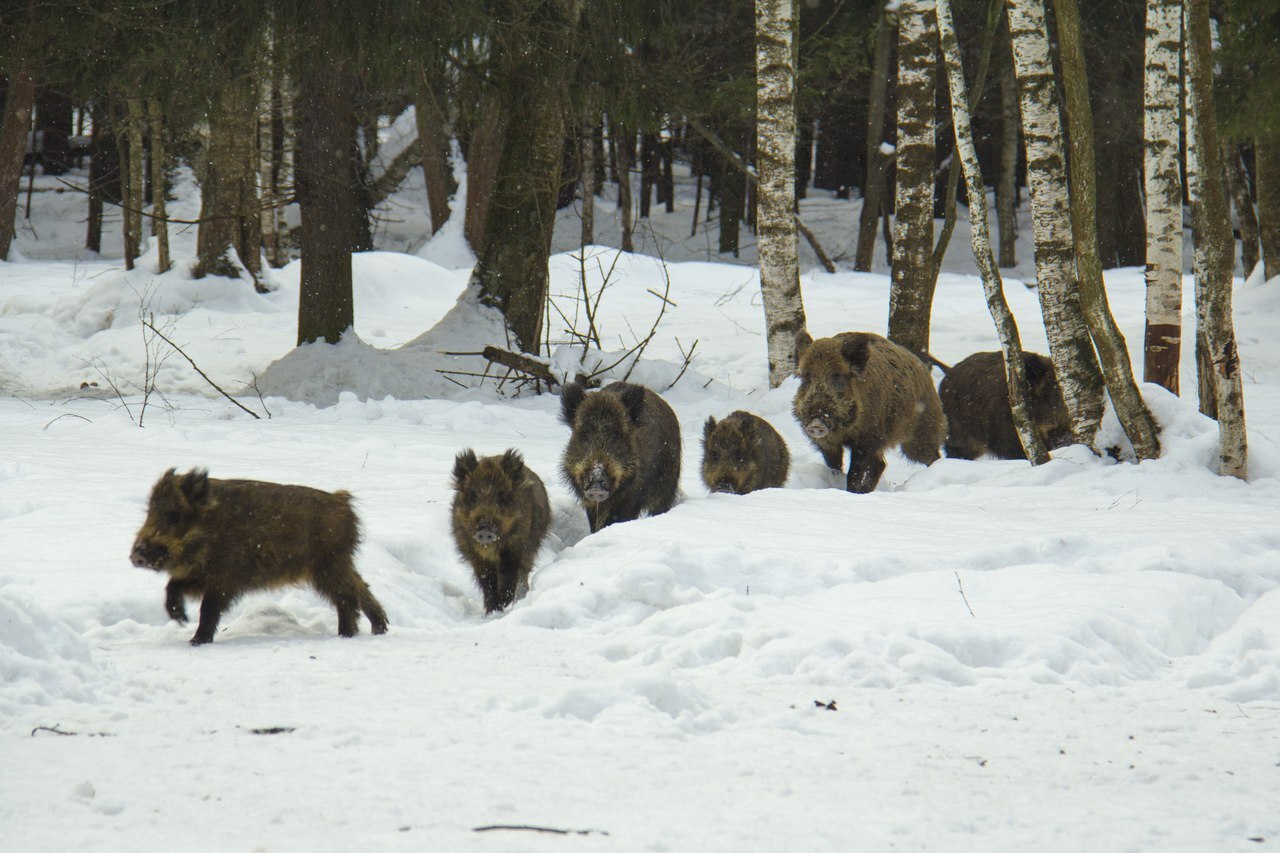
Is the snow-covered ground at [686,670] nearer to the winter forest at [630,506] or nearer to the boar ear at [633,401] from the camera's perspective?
the winter forest at [630,506]

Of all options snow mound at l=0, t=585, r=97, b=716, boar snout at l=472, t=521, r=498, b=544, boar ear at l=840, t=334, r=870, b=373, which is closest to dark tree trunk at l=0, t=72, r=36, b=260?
boar ear at l=840, t=334, r=870, b=373

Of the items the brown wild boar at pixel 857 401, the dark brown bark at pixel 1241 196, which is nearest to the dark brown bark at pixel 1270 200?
the dark brown bark at pixel 1241 196

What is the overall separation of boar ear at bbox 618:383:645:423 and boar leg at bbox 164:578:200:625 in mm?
3636

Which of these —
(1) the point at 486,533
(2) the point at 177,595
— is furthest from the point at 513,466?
(2) the point at 177,595

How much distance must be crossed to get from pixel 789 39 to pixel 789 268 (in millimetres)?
2397

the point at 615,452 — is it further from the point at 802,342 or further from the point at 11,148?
the point at 11,148

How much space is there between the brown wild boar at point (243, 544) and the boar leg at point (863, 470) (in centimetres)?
530

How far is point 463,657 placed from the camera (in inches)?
197

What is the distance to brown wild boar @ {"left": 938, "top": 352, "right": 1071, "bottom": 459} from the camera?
10.6 meters

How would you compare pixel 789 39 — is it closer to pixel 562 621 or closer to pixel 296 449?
pixel 296 449

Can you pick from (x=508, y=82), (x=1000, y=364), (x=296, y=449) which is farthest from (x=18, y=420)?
(x=1000, y=364)

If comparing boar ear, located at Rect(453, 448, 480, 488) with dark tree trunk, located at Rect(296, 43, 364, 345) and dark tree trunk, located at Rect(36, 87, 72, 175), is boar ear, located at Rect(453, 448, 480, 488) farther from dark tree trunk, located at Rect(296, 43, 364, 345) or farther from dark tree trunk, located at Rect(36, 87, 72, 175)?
dark tree trunk, located at Rect(36, 87, 72, 175)

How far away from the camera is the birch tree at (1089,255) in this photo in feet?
28.7

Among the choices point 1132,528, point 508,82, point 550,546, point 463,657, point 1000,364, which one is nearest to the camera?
point 463,657
